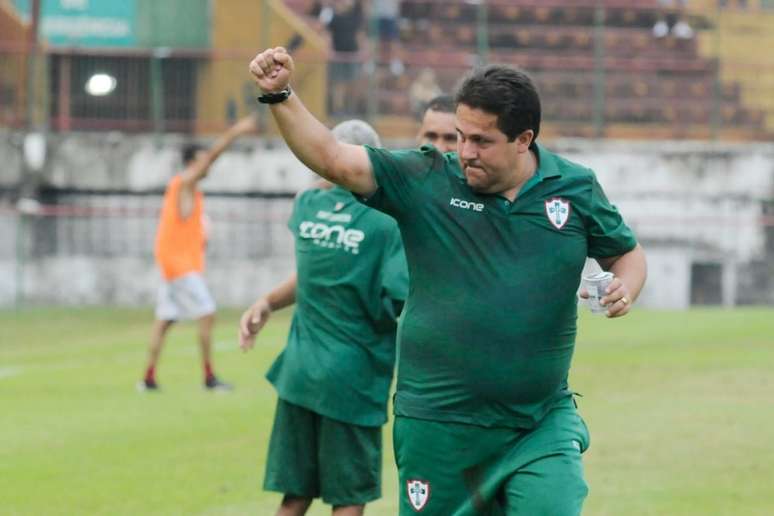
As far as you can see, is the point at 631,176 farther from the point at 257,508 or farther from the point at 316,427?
the point at 316,427

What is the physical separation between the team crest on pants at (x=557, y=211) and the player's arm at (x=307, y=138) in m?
0.63

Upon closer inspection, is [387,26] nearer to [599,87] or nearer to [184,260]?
[599,87]

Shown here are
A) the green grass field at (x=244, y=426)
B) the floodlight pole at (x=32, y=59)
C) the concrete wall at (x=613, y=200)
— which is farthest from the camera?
the floodlight pole at (x=32, y=59)

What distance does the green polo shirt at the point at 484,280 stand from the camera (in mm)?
5844

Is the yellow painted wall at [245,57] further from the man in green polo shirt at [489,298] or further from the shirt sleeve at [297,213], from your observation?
the man in green polo shirt at [489,298]

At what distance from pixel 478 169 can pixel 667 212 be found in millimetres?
22351

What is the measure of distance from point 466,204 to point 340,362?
6.31ft

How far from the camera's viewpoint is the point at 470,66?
2739cm

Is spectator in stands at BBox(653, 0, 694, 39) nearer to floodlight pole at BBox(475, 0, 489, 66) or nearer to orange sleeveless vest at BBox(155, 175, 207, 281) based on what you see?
floodlight pole at BBox(475, 0, 489, 66)

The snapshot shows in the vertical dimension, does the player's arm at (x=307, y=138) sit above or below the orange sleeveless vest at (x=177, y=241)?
above

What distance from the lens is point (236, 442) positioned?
1218cm

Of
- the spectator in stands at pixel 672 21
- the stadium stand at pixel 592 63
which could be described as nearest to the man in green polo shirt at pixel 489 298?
the stadium stand at pixel 592 63

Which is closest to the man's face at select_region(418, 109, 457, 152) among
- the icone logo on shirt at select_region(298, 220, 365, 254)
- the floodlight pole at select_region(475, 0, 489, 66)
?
the icone logo on shirt at select_region(298, 220, 365, 254)

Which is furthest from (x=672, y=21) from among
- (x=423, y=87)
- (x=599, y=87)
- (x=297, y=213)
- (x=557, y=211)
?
(x=557, y=211)
